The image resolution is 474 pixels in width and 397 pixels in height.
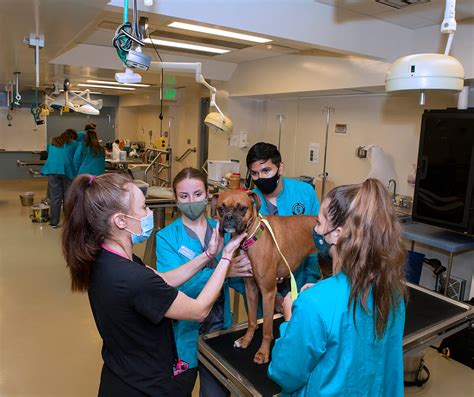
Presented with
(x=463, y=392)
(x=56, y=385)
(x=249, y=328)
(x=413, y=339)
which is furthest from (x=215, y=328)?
(x=463, y=392)

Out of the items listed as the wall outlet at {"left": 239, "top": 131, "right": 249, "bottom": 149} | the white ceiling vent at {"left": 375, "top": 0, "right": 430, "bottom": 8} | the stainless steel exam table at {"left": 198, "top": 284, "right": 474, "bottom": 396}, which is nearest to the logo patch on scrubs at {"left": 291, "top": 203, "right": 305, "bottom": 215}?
the stainless steel exam table at {"left": 198, "top": 284, "right": 474, "bottom": 396}

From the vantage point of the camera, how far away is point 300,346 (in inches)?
44.3

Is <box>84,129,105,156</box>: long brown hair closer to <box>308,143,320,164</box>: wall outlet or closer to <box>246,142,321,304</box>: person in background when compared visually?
<box>308,143,320,164</box>: wall outlet

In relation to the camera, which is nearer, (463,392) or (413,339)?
(413,339)

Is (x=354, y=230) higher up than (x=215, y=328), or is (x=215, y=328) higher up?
(x=354, y=230)

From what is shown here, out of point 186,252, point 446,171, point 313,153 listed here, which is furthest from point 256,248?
point 313,153

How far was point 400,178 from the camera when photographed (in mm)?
4340

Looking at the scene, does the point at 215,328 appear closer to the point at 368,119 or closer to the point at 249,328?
the point at 249,328

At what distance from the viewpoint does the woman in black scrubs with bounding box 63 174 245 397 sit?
1312mm

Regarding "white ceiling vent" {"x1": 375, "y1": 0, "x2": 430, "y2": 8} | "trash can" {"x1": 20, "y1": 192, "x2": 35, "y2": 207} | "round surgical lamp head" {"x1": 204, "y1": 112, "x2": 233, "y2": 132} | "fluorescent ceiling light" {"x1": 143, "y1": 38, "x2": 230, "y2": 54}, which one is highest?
"fluorescent ceiling light" {"x1": 143, "y1": 38, "x2": 230, "y2": 54}

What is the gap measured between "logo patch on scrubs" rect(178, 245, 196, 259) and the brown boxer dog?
20cm

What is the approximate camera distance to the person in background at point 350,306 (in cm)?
112

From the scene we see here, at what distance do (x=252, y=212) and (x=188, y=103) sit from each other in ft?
22.9

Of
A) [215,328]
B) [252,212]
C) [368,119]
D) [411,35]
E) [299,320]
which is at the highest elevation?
[411,35]
